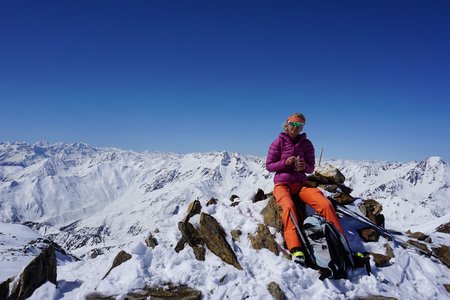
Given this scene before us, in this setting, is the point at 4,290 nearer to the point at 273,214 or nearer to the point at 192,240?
the point at 192,240

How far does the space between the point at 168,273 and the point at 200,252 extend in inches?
59.9

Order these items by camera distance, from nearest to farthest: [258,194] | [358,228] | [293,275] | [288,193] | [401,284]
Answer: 1. [293,275]
2. [401,284]
3. [288,193]
4. [358,228]
5. [258,194]

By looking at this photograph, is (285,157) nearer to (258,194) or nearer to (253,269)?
(258,194)

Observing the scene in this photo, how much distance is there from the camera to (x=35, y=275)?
1020 cm

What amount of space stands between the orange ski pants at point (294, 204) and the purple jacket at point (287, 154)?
0.32 metres

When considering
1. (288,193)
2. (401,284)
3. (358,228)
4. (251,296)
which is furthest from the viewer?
(358,228)

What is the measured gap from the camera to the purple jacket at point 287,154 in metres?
13.3

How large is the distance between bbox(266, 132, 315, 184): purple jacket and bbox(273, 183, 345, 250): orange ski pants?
32 cm

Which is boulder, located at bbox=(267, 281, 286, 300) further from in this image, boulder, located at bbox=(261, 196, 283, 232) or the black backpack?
boulder, located at bbox=(261, 196, 283, 232)

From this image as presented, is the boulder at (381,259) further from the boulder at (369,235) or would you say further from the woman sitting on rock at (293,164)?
the woman sitting on rock at (293,164)

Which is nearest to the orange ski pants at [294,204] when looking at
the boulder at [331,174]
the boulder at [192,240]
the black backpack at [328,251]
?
the black backpack at [328,251]

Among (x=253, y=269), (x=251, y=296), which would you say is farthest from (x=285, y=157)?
(x=251, y=296)

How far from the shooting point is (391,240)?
13.2 m

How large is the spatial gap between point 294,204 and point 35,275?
9.24 metres
